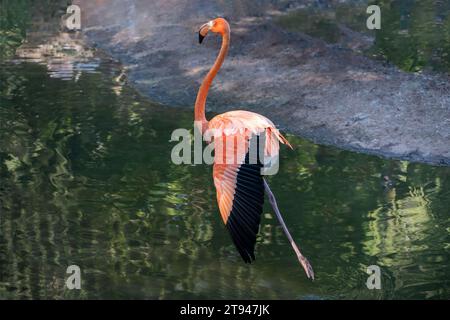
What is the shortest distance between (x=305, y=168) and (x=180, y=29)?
4.61 metres

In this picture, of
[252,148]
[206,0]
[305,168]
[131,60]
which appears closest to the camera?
[252,148]

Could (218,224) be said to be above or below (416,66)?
below

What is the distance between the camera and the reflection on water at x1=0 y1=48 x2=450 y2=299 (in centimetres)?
632

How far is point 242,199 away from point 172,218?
1930mm

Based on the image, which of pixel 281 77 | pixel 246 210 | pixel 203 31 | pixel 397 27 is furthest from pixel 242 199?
pixel 397 27

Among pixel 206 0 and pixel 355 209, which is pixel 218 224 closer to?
pixel 355 209

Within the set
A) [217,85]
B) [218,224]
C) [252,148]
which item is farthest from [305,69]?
[252,148]

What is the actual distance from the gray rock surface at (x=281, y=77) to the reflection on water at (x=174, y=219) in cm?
52

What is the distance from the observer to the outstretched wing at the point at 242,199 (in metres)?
5.38

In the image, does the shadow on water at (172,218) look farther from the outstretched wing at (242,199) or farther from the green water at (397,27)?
the green water at (397,27)

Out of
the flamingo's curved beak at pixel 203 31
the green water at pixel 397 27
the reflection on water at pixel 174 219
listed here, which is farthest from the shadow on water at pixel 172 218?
the green water at pixel 397 27

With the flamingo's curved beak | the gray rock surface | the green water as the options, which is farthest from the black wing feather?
the green water

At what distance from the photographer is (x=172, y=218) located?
24.3 ft

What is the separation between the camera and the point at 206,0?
13.4 meters
